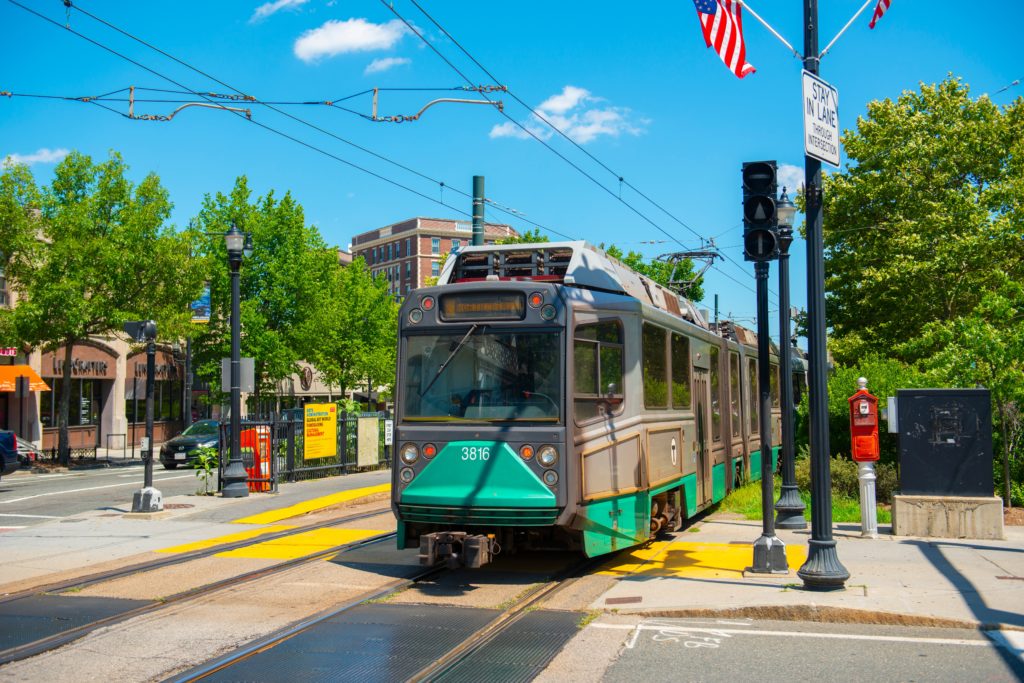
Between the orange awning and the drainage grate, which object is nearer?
the drainage grate

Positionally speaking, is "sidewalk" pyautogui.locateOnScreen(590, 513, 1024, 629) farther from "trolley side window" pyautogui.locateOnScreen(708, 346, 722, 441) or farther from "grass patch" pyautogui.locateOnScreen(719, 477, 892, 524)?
"trolley side window" pyautogui.locateOnScreen(708, 346, 722, 441)

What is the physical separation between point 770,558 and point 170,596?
5827 mm

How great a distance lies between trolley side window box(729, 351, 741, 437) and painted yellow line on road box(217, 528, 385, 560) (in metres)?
6.15

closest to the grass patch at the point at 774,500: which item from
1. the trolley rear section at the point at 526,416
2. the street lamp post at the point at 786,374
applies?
the street lamp post at the point at 786,374

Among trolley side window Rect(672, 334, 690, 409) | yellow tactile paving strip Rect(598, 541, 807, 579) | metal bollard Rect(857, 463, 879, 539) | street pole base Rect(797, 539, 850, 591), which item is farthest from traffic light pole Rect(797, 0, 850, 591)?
metal bollard Rect(857, 463, 879, 539)

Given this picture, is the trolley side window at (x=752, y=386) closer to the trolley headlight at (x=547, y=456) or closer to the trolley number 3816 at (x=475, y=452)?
the trolley headlight at (x=547, y=456)

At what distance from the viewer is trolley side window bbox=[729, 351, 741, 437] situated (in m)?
15.6

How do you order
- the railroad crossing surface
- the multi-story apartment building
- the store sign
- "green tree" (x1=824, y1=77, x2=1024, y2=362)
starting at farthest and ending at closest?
the multi-story apartment building → "green tree" (x1=824, y1=77, x2=1024, y2=362) → the store sign → the railroad crossing surface

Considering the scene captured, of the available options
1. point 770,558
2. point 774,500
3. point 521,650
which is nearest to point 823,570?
point 770,558

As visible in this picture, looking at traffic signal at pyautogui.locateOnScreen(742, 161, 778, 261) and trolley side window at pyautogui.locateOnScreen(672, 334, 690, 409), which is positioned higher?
traffic signal at pyautogui.locateOnScreen(742, 161, 778, 261)

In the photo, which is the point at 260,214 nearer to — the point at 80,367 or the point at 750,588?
the point at 80,367

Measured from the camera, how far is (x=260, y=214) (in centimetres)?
3831

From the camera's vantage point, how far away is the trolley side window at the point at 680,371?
→ 1155cm

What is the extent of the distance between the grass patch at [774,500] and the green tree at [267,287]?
2429 cm
